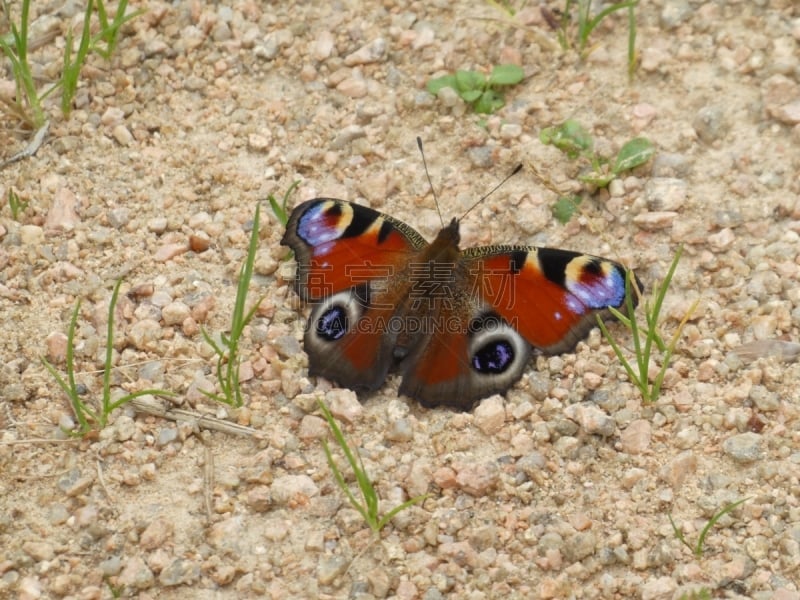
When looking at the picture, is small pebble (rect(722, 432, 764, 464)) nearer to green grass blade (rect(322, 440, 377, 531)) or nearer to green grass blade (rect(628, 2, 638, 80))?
green grass blade (rect(322, 440, 377, 531))

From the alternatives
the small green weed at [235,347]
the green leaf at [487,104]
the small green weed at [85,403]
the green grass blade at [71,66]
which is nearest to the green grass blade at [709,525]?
the small green weed at [235,347]

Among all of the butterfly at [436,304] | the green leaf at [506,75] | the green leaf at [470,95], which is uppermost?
the green leaf at [506,75]

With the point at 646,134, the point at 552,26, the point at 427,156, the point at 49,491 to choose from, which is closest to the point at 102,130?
the point at 427,156

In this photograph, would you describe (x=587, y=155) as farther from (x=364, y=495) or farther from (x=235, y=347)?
(x=364, y=495)

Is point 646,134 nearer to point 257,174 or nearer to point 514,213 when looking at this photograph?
point 514,213

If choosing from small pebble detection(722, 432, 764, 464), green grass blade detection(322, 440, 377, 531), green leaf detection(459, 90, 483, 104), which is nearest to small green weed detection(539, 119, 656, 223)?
green leaf detection(459, 90, 483, 104)

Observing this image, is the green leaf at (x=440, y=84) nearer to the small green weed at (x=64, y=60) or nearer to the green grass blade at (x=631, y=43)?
the green grass blade at (x=631, y=43)

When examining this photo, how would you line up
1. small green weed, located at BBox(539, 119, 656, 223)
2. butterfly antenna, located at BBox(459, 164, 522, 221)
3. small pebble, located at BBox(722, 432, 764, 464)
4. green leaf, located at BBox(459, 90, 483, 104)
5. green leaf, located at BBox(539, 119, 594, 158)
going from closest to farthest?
1. small pebble, located at BBox(722, 432, 764, 464)
2. butterfly antenna, located at BBox(459, 164, 522, 221)
3. small green weed, located at BBox(539, 119, 656, 223)
4. green leaf, located at BBox(539, 119, 594, 158)
5. green leaf, located at BBox(459, 90, 483, 104)
